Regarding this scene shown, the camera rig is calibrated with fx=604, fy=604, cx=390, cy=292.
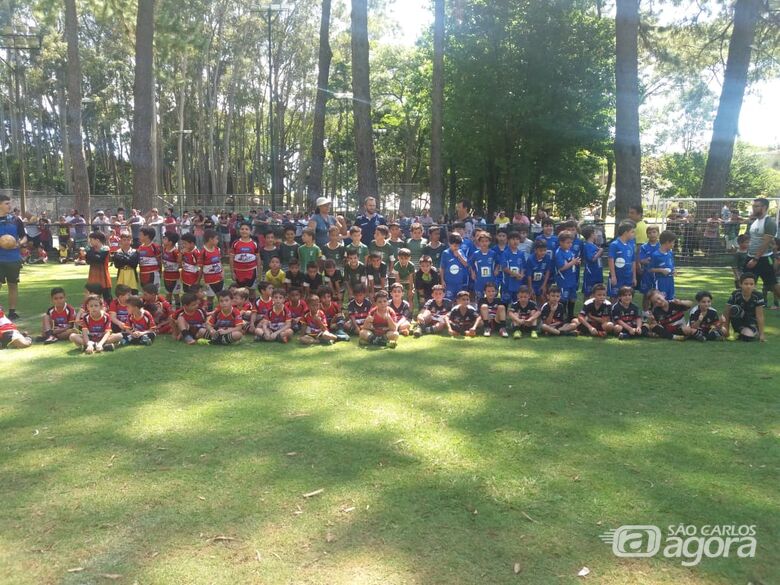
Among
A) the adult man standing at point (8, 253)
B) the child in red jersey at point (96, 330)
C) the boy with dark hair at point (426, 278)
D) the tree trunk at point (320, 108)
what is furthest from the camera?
the tree trunk at point (320, 108)

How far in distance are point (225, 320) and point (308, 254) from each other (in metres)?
1.92

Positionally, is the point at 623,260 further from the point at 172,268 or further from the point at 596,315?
the point at 172,268

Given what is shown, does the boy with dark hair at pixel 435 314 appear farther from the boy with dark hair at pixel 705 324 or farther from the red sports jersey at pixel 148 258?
the red sports jersey at pixel 148 258

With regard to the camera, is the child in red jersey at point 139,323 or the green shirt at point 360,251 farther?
the green shirt at point 360,251

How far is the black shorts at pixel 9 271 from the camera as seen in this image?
9266mm

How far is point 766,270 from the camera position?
10016mm

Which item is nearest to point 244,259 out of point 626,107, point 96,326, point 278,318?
point 278,318

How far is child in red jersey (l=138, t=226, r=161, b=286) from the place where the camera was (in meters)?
9.91

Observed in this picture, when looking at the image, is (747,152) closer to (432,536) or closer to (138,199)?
(138,199)

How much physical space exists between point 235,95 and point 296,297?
117 feet

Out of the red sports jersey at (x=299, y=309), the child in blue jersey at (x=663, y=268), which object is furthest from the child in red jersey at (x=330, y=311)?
the child in blue jersey at (x=663, y=268)

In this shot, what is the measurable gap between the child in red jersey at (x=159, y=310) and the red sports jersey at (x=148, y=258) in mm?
1046

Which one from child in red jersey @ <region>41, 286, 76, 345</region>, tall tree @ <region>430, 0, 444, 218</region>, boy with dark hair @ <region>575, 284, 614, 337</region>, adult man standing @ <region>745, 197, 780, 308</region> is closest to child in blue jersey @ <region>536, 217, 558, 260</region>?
boy with dark hair @ <region>575, 284, 614, 337</region>

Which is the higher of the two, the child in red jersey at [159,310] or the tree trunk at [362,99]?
the tree trunk at [362,99]
